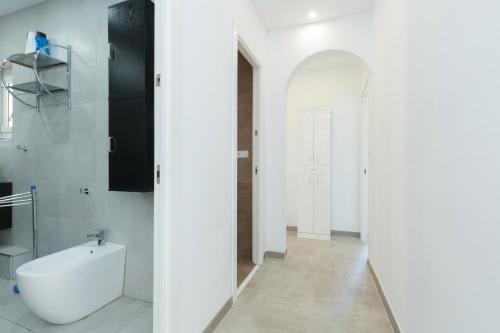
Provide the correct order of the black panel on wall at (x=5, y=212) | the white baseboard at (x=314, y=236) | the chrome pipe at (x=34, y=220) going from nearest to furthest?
the chrome pipe at (x=34, y=220) < the black panel on wall at (x=5, y=212) < the white baseboard at (x=314, y=236)

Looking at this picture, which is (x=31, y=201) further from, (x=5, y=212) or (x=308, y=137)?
(x=308, y=137)

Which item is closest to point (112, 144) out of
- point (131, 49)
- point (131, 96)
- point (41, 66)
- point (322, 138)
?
point (131, 96)

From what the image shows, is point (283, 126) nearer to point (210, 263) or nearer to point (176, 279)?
point (210, 263)

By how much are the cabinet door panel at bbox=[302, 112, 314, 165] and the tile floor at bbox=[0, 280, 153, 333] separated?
292 cm

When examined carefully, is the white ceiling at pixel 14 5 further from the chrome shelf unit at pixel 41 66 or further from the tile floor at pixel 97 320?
the tile floor at pixel 97 320

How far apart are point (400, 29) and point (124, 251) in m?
2.70

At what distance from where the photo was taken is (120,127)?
1.81 m

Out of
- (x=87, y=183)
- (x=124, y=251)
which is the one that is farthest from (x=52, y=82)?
(x=124, y=251)

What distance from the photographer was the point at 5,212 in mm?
2676

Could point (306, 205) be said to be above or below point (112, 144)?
below

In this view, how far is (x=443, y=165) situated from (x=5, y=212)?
396 cm

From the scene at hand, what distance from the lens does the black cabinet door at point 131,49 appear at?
1.71 metres

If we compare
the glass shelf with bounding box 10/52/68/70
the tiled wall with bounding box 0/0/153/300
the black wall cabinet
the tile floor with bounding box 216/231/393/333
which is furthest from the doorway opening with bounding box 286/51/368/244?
the glass shelf with bounding box 10/52/68/70

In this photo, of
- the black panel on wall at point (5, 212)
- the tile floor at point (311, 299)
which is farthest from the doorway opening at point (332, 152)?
the black panel on wall at point (5, 212)
